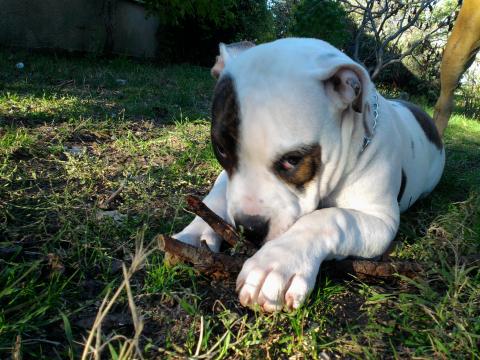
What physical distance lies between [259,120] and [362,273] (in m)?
0.86

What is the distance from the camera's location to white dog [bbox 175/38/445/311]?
2242mm

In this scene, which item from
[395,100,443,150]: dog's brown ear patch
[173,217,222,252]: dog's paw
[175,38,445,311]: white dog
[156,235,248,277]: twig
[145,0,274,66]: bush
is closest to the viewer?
[156,235,248,277]: twig

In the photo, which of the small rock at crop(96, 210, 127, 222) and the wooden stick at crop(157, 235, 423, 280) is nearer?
the wooden stick at crop(157, 235, 423, 280)

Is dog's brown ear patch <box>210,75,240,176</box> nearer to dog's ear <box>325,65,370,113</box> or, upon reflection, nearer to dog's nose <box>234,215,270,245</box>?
dog's nose <box>234,215,270,245</box>

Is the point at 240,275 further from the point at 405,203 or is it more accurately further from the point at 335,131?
the point at 405,203

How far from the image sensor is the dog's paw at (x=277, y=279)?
6.07 feet

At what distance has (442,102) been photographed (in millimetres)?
4926

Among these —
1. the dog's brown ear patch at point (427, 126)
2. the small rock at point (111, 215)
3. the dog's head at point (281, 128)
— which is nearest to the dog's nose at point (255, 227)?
the dog's head at point (281, 128)

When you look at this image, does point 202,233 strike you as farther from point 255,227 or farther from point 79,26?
point 79,26

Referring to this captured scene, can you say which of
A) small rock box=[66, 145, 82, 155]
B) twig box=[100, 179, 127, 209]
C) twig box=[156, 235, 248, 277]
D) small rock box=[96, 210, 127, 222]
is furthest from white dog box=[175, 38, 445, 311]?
small rock box=[66, 145, 82, 155]

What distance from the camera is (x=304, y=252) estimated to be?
2029 mm

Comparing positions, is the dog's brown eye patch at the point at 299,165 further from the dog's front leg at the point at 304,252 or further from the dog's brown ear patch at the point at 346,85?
the dog's brown ear patch at the point at 346,85

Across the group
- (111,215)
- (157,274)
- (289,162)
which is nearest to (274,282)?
(157,274)

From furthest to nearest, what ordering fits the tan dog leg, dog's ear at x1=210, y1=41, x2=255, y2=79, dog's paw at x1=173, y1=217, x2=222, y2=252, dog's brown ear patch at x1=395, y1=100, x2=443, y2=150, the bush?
the bush
the tan dog leg
dog's brown ear patch at x1=395, y1=100, x2=443, y2=150
dog's ear at x1=210, y1=41, x2=255, y2=79
dog's paw at x1=173, y1=217, x2=222, y2=252
